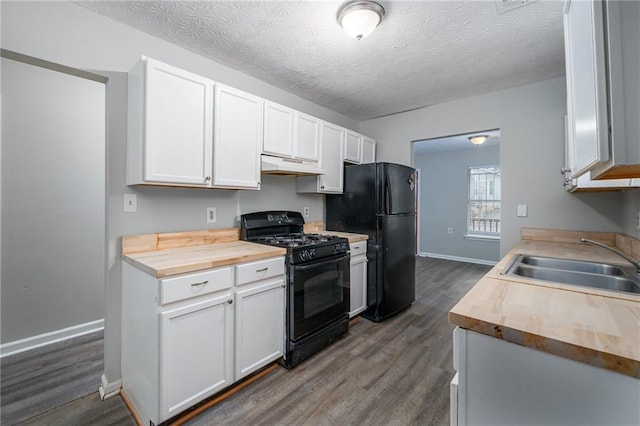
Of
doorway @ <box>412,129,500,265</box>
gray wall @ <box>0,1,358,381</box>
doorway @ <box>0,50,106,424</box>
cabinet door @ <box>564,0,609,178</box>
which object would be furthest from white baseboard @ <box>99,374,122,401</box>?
doorway @ <box>412,129,500,265</box>

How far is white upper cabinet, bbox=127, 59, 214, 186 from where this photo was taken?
1734mm

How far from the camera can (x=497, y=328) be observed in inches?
34.4

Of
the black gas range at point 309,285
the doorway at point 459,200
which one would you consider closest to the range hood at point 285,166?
the black gas range at point 309,285

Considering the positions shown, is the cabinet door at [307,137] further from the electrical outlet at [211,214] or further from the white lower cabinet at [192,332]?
the white lower cabinet at [192,332]

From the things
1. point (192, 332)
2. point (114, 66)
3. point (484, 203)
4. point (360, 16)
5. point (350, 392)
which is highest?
point (360, 16)

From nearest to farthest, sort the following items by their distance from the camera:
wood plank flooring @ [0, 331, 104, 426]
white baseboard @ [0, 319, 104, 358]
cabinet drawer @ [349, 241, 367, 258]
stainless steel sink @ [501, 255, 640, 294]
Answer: stainless steel sink @ [501, 255, 640, 294] → wood plank flooring @ [0, 331, 104, 426] → white baseboard @ [0, 319, 104, 358] → cabinet drawer @ [349, 241, 367, 258]

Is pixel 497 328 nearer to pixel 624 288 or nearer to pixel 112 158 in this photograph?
pixel 624 288

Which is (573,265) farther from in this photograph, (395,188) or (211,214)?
(211,214)

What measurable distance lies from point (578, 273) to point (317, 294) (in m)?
1.70

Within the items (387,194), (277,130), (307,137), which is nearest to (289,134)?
(277,130)

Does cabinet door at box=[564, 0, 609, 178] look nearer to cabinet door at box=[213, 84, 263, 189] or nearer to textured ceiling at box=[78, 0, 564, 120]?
textured ceiling at box=[78, 0, 564, 120]

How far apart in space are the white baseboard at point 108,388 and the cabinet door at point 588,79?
2745 millimetres

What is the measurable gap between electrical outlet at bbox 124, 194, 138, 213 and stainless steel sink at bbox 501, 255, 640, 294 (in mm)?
2381

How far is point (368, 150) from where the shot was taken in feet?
12.3
